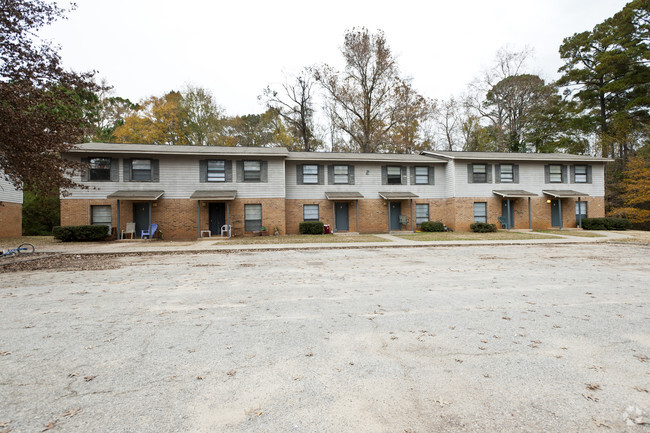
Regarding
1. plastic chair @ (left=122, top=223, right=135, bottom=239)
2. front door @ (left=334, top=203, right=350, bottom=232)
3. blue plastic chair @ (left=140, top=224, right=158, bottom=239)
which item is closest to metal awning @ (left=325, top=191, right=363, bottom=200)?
front door @ (left=334, top=203, right=350, bottom=232)

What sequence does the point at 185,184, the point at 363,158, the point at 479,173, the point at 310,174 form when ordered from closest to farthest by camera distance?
the point at 185,184
the point at 310,174
the point at 363,158
the point at 479,173

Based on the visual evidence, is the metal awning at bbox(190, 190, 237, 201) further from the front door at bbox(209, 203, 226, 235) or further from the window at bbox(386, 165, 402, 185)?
the window at bbox(386, 165, 402, 185)

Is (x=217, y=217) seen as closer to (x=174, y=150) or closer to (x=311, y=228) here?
(x=174, y=150)

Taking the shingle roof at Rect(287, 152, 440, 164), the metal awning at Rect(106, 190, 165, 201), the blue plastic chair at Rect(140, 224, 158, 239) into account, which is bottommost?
the blue plastic chair at Rect(140, 224, 158, 239)

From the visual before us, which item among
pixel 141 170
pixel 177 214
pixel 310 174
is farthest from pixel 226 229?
pixel 310 174

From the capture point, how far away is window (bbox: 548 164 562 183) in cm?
2445

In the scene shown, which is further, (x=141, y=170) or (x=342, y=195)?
(x=342, y=195)

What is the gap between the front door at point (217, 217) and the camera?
67.2 ft

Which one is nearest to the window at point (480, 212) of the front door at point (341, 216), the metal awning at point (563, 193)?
the metal awning at point (563, 193)

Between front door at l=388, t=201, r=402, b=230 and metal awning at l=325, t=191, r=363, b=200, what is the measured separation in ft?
9.88

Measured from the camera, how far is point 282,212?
67.9 feet

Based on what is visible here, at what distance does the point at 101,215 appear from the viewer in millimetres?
19188

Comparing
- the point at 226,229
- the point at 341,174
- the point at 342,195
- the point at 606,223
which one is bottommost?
the point at 226,229

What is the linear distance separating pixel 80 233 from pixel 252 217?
941 centimetres
